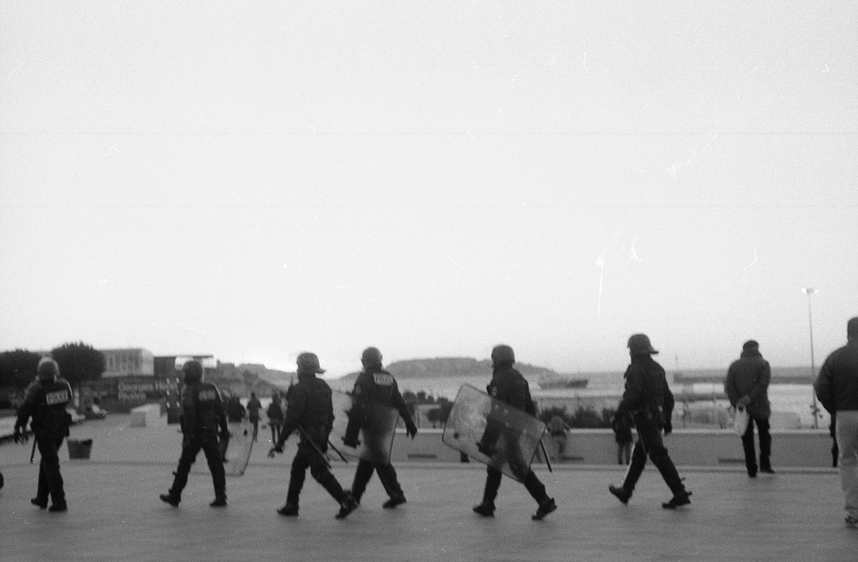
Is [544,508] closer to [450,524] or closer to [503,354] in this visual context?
[450,524]

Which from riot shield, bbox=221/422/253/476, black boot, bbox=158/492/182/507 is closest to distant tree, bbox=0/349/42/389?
riot shield, bbox=221/422/253/476

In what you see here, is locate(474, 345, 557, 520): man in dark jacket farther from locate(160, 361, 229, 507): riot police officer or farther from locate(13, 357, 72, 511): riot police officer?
locate(13, 357, 72, 511): riot police officer

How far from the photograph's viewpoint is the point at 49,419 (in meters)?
10.7

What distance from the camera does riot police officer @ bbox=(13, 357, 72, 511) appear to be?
35.1ft

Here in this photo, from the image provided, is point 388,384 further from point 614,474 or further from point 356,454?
point 614,474

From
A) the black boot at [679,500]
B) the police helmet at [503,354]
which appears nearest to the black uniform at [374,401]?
the police helmet at [503,354]

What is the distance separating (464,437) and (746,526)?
2.58 meters

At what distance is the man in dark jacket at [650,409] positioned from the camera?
31.8 ft

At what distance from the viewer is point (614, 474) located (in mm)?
13367

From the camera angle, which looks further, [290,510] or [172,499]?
[172,499]

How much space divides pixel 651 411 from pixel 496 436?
145 cm

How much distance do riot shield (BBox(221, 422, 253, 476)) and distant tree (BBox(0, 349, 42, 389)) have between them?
7782cm

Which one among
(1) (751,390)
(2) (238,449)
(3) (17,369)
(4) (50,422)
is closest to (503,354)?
(1) (751,390)

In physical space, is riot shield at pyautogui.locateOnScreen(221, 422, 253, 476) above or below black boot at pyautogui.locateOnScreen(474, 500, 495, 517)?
above
